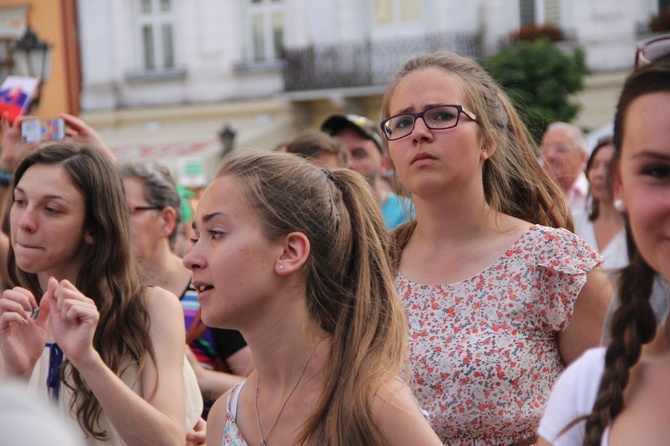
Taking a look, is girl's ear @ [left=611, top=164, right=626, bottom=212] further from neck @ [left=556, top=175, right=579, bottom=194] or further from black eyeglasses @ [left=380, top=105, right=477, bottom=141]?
neck @ [left=556, top=175, right=579, bottom=194]

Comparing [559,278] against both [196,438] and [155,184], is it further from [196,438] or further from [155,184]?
[155,184]

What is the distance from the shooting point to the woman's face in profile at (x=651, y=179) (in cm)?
153

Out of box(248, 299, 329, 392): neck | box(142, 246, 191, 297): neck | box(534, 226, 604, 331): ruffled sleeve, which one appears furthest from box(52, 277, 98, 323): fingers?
box(142, 246, 191, 297): neck

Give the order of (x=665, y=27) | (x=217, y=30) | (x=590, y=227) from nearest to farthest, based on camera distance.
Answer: (x=590, y=227), (x=665, y=27), (x=217, y=30)

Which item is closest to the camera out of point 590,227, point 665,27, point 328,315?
point 328,315

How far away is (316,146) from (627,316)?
10.4ft

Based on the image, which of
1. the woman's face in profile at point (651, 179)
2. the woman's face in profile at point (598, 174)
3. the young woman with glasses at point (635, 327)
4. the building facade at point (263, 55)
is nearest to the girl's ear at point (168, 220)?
the woman's face in profile at point (598, 174)

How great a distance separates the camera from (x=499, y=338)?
266cm

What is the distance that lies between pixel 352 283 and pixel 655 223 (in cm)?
108

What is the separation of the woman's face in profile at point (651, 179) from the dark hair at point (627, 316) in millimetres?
39

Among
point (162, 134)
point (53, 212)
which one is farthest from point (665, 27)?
point (53, 212)

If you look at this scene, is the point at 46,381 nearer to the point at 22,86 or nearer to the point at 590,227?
the point at 22,86

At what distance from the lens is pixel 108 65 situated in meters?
21.5

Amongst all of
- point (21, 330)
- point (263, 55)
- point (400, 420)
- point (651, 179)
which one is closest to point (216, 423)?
point (400, 420)
